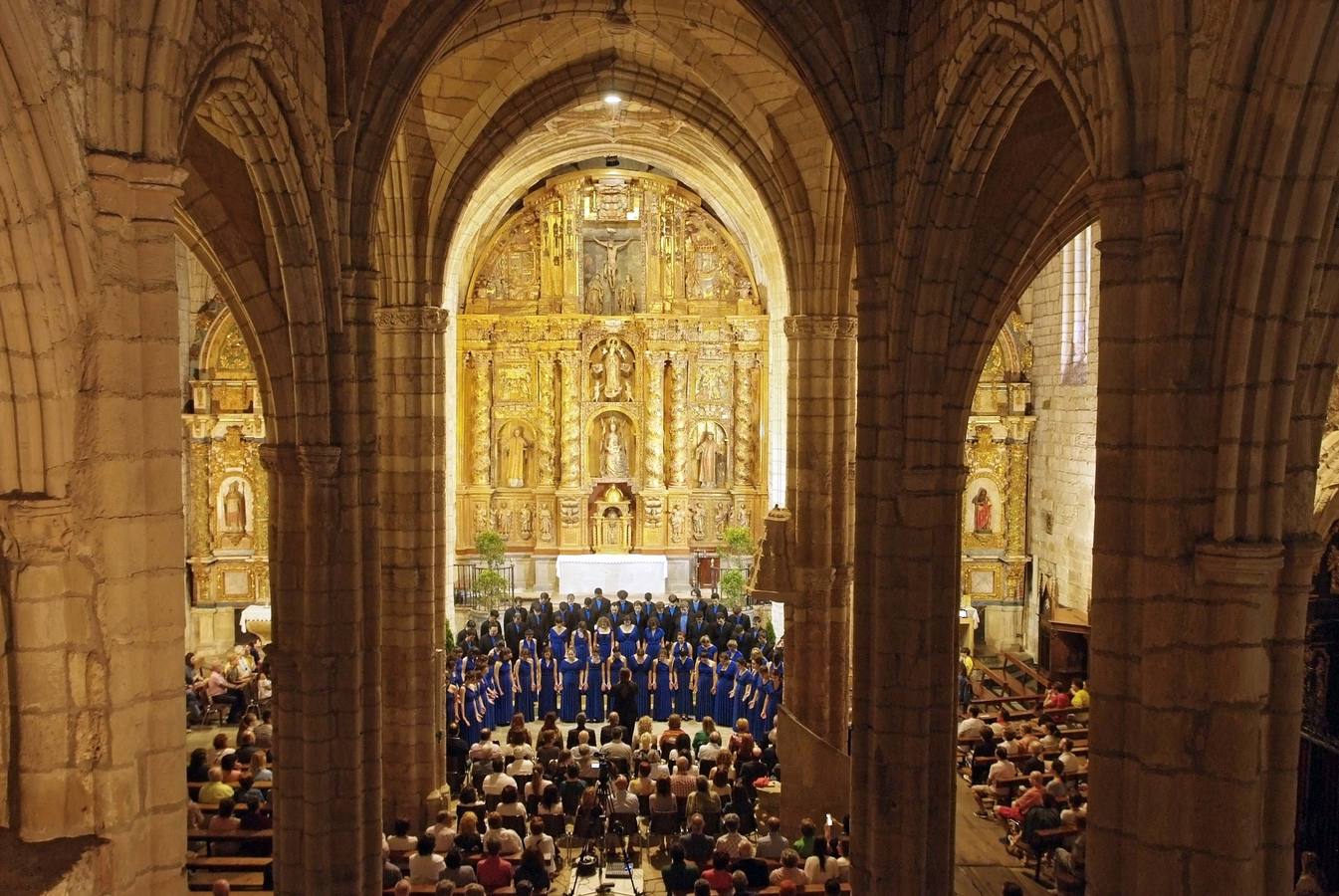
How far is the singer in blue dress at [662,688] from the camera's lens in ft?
60.5

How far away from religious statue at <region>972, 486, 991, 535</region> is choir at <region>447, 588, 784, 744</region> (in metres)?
4.74

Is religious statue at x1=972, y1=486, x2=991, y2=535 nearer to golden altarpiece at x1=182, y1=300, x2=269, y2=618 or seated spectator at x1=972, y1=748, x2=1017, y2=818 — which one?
seated spectator at x1=972, y1=748, x2=1017, y2=818

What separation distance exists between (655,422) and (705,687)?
860 cm

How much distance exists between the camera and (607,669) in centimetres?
1838

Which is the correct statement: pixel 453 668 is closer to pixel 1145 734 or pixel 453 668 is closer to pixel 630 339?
pixel 630 339

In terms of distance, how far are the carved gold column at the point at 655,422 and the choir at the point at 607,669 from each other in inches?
237

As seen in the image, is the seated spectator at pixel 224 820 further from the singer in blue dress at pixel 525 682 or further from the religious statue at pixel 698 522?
the religious statue at pixel 698 522

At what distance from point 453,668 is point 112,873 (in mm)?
12537

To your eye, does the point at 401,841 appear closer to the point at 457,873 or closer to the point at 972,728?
the point at 457,873

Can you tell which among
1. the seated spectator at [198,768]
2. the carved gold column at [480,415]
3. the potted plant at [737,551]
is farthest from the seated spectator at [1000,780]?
the carved gold column at [480,415]

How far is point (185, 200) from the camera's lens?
934 cm

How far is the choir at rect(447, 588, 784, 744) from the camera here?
17.3m

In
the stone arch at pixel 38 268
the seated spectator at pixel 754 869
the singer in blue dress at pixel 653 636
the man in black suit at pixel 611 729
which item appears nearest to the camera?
the stone arch at pixel 38 268

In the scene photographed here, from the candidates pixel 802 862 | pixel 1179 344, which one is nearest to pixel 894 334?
pixel 1179 344
